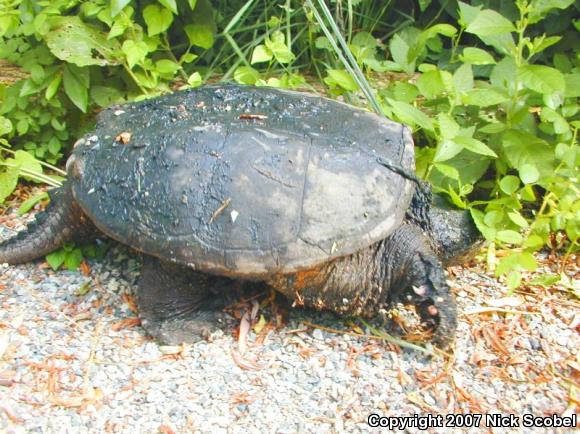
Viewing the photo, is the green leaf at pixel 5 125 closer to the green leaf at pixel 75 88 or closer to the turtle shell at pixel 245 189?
the green leaf at pixel 75 88

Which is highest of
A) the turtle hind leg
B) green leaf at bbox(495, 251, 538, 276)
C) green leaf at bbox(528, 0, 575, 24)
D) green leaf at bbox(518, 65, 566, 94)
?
green leaf at bbox(528, 0, 575, 24)

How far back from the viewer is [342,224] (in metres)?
2.06

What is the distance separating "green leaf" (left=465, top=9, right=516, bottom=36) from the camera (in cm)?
234

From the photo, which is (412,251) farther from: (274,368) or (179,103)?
(179,103)

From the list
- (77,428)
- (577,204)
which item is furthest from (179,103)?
(577,204)

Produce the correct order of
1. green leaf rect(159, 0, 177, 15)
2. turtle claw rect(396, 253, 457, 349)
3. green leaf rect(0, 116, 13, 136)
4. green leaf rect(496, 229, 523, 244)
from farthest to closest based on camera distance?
green leaf rect(0, 116, 13, 136) → green leaf rect(159, 0, 177, 15) → green leaf rect(496, 229, 523, 244) → turtle claw rect(396, 253, 457, 349)

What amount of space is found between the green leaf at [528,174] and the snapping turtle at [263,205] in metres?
0.30

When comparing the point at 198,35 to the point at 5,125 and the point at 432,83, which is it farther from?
the point at 432,83

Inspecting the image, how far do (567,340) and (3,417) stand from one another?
2.06m

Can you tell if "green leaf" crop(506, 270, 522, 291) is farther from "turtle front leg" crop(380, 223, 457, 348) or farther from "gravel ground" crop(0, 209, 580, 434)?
"turtle front leg" crop(380, 223, 457, 348)

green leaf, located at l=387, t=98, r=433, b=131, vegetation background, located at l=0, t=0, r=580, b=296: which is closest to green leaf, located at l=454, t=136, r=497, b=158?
vegetation background, located at l=0, t=0, r=580, b=296

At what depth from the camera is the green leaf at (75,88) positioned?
2920 mm

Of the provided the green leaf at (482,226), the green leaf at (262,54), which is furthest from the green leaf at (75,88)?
the green leaf at (482,226)

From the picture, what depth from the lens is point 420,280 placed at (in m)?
2.20
